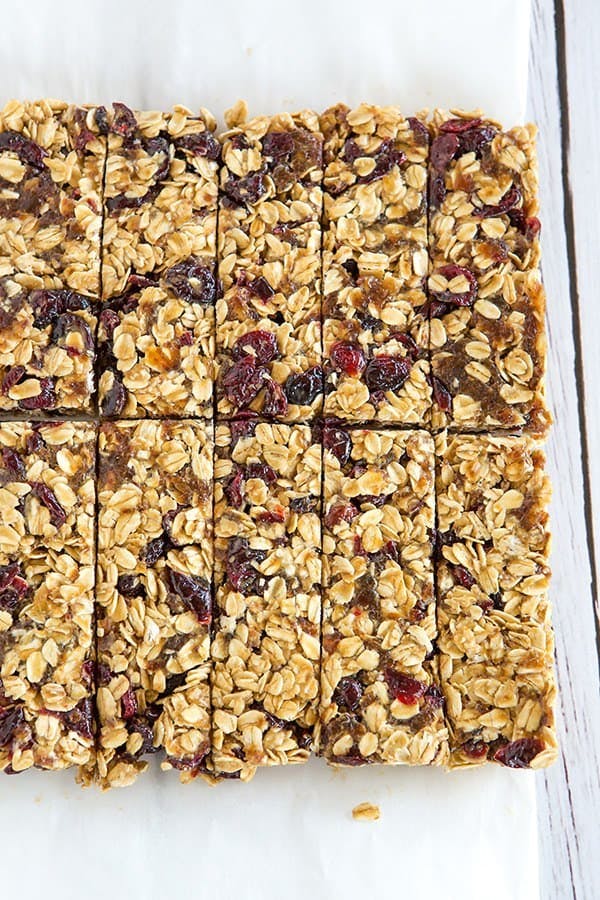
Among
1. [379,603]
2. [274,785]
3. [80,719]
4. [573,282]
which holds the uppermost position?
[573,282]

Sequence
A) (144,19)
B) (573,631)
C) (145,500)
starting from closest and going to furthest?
(145,500) → (144,19) → (573,631)

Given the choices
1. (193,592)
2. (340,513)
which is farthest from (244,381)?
(193,592)

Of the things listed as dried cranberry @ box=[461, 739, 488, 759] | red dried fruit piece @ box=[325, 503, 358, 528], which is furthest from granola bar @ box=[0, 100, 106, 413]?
dried cranberry @ box=[461, 739, 488, 759]

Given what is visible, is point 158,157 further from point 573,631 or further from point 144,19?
point 573,631

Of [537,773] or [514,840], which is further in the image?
[537,773]

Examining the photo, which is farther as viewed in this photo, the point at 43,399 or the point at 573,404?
the point at 573,404

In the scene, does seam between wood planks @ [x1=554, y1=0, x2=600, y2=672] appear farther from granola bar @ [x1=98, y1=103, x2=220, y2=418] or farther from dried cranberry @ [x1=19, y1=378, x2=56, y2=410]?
dried cranberry @ [x1=19, y1=378, x2=56, y2=410]

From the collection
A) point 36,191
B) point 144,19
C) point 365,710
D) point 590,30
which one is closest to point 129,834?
point 365,710

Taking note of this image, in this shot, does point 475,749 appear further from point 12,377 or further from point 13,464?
point 12,377
